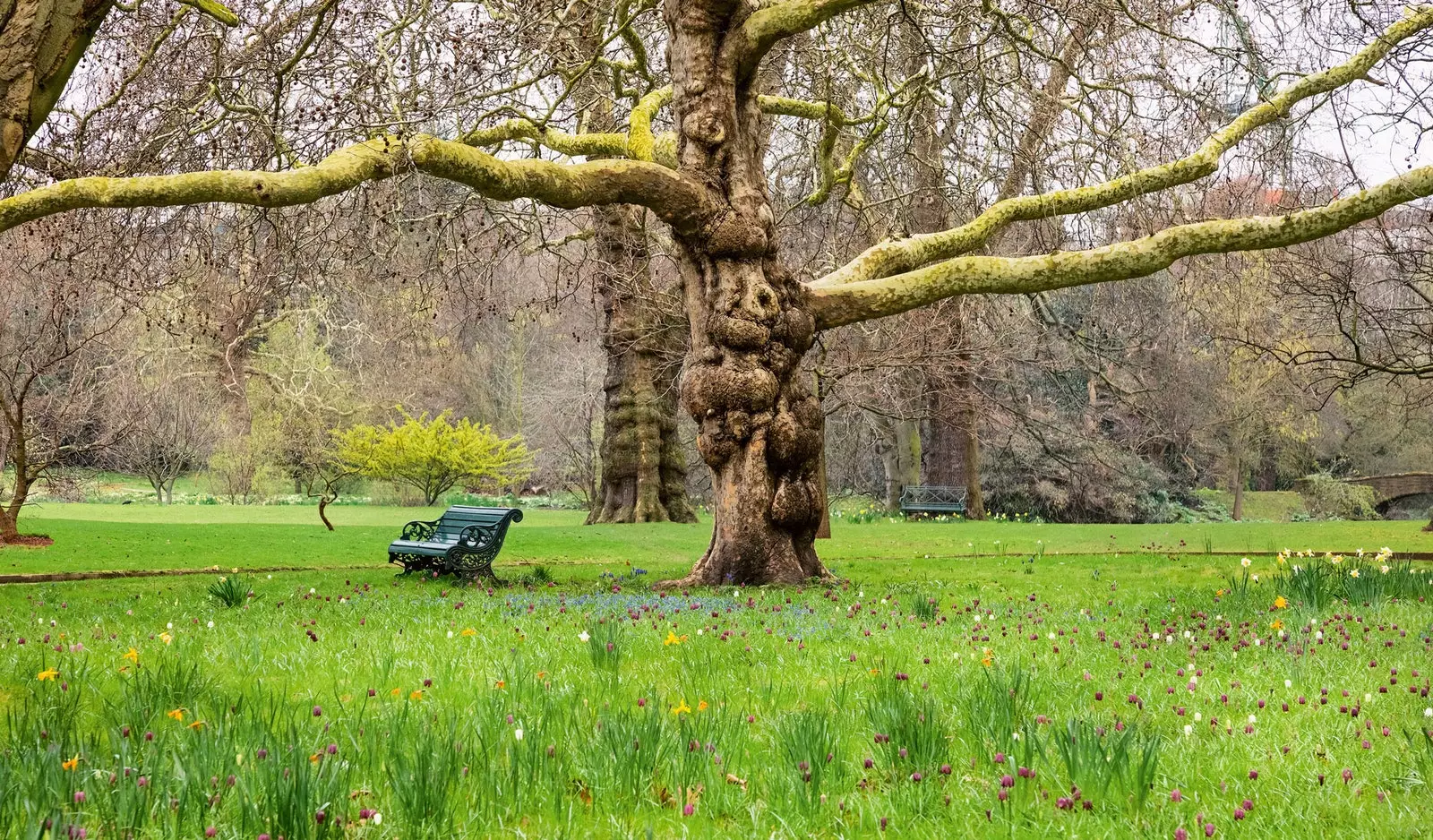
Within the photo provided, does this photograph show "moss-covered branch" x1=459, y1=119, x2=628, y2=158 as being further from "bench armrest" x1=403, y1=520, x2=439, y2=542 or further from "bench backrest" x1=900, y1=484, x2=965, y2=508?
"bench backrest" x1=900, y1=484, x2=965, y2=508

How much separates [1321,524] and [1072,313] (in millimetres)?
10408

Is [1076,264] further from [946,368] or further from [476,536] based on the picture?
[946,368]

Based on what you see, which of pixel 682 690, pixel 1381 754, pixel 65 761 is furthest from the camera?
pixel 682 690

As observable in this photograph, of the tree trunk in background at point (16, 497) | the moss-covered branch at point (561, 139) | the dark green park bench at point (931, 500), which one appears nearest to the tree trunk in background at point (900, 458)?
the dark green park bench at point (931, 500)

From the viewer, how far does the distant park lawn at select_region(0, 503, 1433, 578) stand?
1333 centimetres

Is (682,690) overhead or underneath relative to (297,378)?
underneath

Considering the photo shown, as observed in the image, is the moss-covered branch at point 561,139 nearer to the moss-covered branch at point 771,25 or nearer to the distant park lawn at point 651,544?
the moss-covered branch at point 771,25

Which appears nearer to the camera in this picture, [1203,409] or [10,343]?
[10,343]

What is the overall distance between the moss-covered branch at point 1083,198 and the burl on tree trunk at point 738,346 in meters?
0.96

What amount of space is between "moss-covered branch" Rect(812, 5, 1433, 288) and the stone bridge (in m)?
19.4

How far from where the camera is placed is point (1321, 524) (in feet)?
63.3

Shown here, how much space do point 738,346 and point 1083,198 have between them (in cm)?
423

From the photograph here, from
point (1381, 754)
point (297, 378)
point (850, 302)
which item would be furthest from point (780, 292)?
point (297, 378)

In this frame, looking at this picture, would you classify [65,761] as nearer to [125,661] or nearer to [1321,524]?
[125,661]
